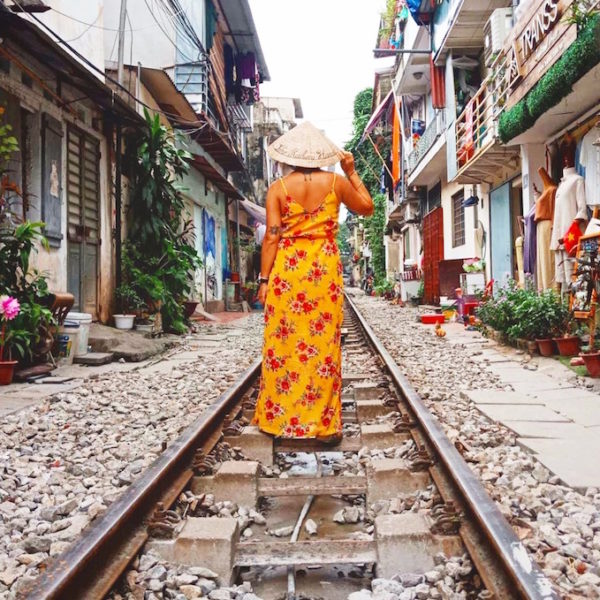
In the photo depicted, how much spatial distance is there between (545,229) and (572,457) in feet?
20.7

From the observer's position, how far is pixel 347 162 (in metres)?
3.62

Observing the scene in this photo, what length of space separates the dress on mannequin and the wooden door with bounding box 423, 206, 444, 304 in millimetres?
8395

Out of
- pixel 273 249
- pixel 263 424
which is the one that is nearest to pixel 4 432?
pixel 263 424

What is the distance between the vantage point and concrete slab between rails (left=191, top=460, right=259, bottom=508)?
2898 mm

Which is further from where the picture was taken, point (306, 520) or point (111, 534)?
point (306, 520)

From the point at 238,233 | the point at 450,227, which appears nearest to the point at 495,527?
the point at 450,227

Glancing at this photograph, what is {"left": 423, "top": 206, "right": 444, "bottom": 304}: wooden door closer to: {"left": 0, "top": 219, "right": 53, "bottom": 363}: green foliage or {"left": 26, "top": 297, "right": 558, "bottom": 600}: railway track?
{"left": 0, "top": 219, "right": 53, "bottom": 363}: green foliage

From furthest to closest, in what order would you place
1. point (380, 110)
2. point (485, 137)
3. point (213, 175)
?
1. point (380, 110)
2. point (213, 175)
3. point (485, 137)

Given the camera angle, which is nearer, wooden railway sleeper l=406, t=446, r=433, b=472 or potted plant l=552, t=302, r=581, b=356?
wooden railway sleeper l=406, t=446, r=433, b=472

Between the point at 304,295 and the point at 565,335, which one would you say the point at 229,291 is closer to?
the point at 565,335

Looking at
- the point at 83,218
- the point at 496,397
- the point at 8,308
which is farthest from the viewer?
the point at 83,218

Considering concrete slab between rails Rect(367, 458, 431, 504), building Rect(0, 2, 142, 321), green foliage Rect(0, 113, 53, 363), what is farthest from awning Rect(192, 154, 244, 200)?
concrete slab between rails Rect(367, 458, 431, 504)

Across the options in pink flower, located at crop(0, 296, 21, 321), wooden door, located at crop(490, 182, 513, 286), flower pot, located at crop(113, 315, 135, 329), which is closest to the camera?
pink flower, located at crop(0, 296, 21, 321)

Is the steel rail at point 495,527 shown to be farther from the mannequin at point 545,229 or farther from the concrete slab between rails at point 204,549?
the mannequin at point 545,229
